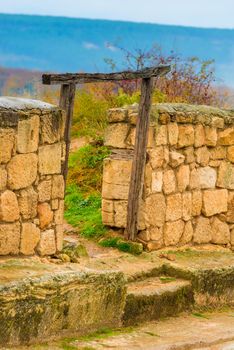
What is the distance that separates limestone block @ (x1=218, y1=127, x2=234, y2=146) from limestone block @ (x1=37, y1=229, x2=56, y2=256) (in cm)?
331

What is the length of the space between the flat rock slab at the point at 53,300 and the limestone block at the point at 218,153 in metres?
3.06

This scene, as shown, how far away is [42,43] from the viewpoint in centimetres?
7125

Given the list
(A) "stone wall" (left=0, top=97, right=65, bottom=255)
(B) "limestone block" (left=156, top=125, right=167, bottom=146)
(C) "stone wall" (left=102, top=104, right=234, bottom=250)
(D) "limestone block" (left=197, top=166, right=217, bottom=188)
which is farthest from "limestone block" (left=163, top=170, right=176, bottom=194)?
(A) "stone wall" (left=0, top=97, right=65, bottom=255)

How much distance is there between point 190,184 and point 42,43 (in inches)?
2343

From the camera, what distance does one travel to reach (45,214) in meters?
10.5

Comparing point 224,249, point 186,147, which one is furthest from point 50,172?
point 224,249

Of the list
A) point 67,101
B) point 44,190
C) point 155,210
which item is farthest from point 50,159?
point 155,210

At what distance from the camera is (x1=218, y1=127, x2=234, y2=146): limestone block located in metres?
13.1

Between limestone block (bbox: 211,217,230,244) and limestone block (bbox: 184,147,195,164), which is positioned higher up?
limestone block (bbox: 184,147,195,164)

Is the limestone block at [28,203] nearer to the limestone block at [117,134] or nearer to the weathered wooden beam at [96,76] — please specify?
the weathered wooden beam at [96,76]

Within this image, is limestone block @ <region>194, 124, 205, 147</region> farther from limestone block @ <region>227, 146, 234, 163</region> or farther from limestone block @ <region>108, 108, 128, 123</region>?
limestone block @ <region>108, 108, 128, 123</region>

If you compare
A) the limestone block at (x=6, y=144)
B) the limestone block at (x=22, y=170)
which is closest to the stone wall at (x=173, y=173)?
the limestone block at (x=22, y=170)

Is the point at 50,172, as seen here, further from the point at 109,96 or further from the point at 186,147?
the point at 109,96

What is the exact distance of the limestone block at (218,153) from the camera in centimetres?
1307
